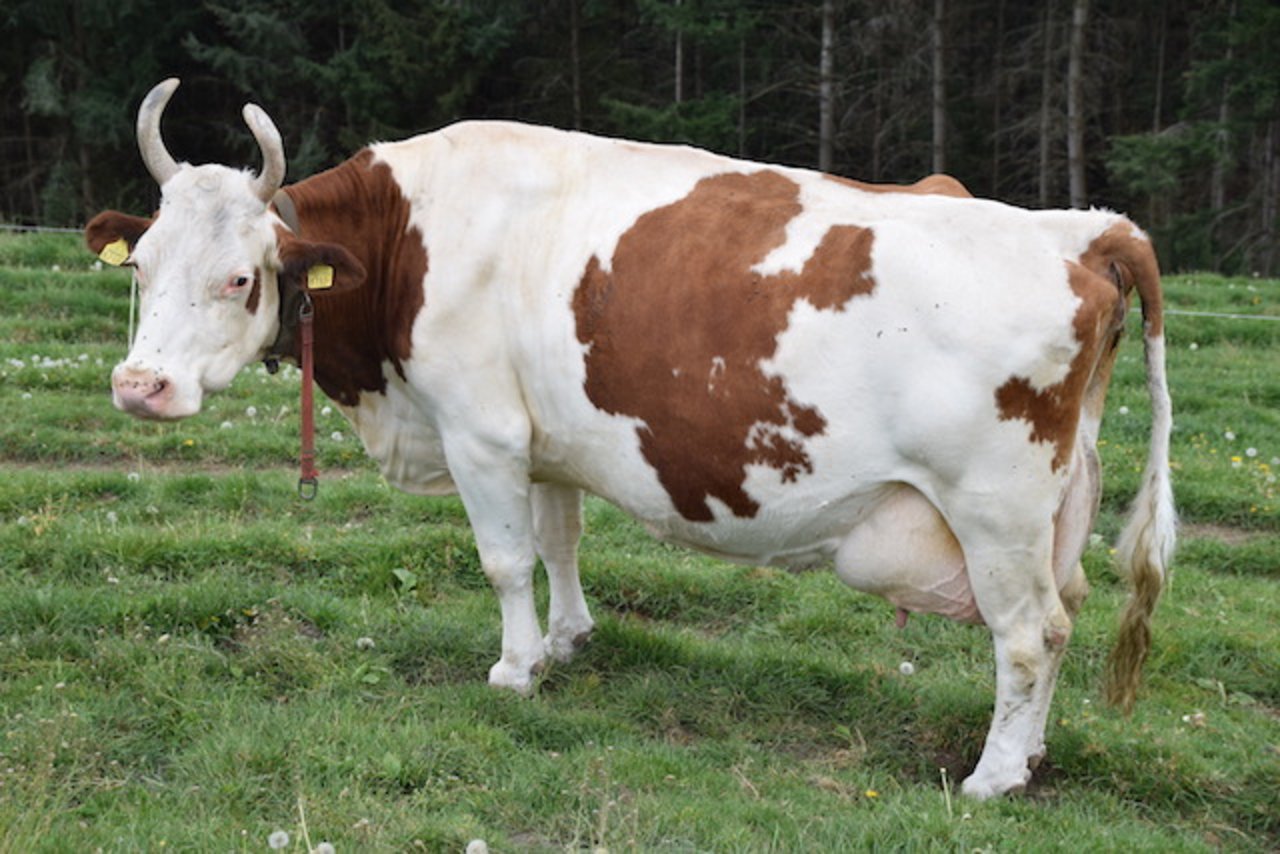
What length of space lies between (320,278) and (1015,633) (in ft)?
10.3

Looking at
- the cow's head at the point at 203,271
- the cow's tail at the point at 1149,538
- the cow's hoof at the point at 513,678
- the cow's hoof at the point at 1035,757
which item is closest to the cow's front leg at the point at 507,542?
the cow's hoof at the point at 513,678

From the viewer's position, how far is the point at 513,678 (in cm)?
628

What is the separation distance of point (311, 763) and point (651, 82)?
108 feet

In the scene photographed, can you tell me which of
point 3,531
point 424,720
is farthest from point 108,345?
point 424,720

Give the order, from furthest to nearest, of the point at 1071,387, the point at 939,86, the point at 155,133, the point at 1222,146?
the point at 939,86 < the point at 1222,146 < the point at 155,133 < the point at 1071,387

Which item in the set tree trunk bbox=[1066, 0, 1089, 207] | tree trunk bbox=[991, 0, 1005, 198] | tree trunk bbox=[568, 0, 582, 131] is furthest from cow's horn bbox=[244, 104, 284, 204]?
tree trunk bbox=[991, 0, 1005, 198]

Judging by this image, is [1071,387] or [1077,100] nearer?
[1071,387]

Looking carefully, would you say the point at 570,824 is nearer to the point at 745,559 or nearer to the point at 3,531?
the point at 745,559

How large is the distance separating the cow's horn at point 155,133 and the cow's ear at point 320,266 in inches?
22.2

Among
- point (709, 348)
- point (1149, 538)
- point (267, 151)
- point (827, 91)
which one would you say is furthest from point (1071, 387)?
point (827, 91)

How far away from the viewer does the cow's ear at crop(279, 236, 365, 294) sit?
582 cm

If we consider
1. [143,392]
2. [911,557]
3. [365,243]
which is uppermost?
[365,243]

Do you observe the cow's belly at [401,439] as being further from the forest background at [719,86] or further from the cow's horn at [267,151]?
the forest background at [719,86]

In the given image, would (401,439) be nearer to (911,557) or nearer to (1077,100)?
(911,557)
